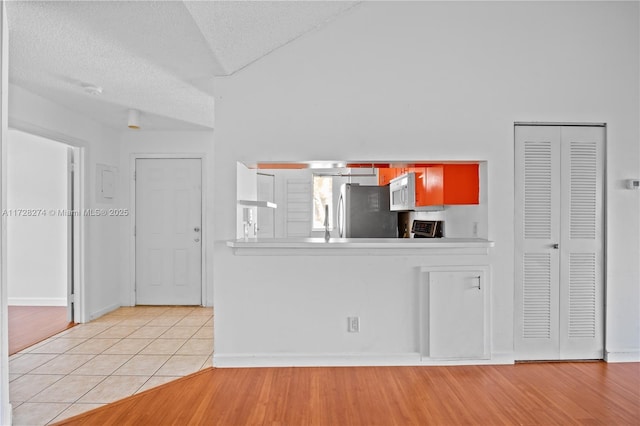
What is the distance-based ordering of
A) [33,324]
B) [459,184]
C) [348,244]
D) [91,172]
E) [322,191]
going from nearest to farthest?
[348,244] → [459,184] → [33,324] → [91,172] → [322,191]

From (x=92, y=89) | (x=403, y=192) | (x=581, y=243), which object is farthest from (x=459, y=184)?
(x=92, y=89)

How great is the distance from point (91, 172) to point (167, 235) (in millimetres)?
1141

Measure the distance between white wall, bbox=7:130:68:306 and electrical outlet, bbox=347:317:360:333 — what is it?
411 cm

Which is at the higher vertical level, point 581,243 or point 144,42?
point 144,42

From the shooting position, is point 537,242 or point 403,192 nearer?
point 537,242

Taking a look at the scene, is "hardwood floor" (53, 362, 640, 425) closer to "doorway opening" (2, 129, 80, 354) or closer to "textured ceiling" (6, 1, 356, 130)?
"textured ceiling" (6, 1, 356, 130)

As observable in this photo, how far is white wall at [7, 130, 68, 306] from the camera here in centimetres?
518

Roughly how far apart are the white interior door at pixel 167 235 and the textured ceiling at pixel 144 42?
1.44 meters

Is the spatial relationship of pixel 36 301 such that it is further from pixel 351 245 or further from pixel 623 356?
pixel 623 356

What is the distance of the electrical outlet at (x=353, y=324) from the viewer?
3.11 metres

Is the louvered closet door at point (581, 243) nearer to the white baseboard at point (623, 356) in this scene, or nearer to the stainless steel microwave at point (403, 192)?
the white baseboard at point (623, 356)

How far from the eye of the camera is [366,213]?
5465 mm

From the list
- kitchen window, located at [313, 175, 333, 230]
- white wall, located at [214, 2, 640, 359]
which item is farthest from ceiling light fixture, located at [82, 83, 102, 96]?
kitchen window, located at [313, 175, 333, 230]

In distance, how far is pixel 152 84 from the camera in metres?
3.38
